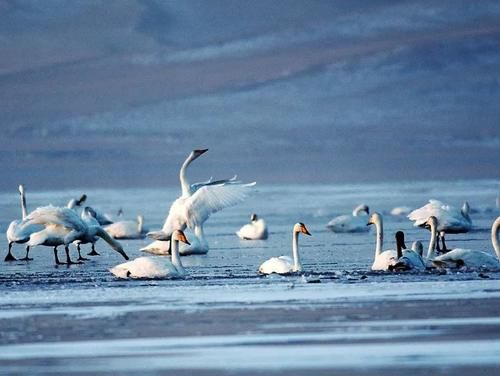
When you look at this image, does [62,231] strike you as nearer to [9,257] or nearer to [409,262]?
[9,257]

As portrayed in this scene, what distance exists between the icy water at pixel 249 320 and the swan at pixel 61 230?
54 centimetres

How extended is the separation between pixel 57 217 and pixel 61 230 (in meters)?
0.32

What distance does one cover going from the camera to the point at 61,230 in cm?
1905

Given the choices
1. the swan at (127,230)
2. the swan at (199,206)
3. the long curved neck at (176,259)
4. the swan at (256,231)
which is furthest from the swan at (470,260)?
the swan at (127,230)

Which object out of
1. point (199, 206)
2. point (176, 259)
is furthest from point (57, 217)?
point (176, 259)

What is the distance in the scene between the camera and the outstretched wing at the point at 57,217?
18719 millimetres

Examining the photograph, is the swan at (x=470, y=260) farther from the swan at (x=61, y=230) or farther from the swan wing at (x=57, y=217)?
the swan wing at (x=57, y=217)

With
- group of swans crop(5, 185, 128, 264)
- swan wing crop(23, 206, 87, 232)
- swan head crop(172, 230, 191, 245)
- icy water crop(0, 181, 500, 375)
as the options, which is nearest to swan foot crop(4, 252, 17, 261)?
group of swans crop(5, 185, 128, 264)

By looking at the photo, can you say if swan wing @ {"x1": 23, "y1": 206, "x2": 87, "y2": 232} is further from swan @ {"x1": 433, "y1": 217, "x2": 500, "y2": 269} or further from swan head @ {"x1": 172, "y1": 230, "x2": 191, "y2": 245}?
swan @ {"x1": 433, "y1": 217, "x2": 500, "y2": 269}

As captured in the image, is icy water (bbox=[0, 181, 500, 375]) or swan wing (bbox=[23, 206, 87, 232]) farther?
swan wing (bbox=[23, 206, 87, 232])

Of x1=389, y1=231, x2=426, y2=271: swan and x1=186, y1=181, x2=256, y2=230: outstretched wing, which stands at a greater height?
x1=186, y1=181, x2=256, y2=230: outstretched wing

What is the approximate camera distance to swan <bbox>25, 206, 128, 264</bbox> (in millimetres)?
18750

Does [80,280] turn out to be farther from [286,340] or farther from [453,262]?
[286,340]

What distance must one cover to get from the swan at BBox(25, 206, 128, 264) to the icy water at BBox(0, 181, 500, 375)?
1.76 ft
